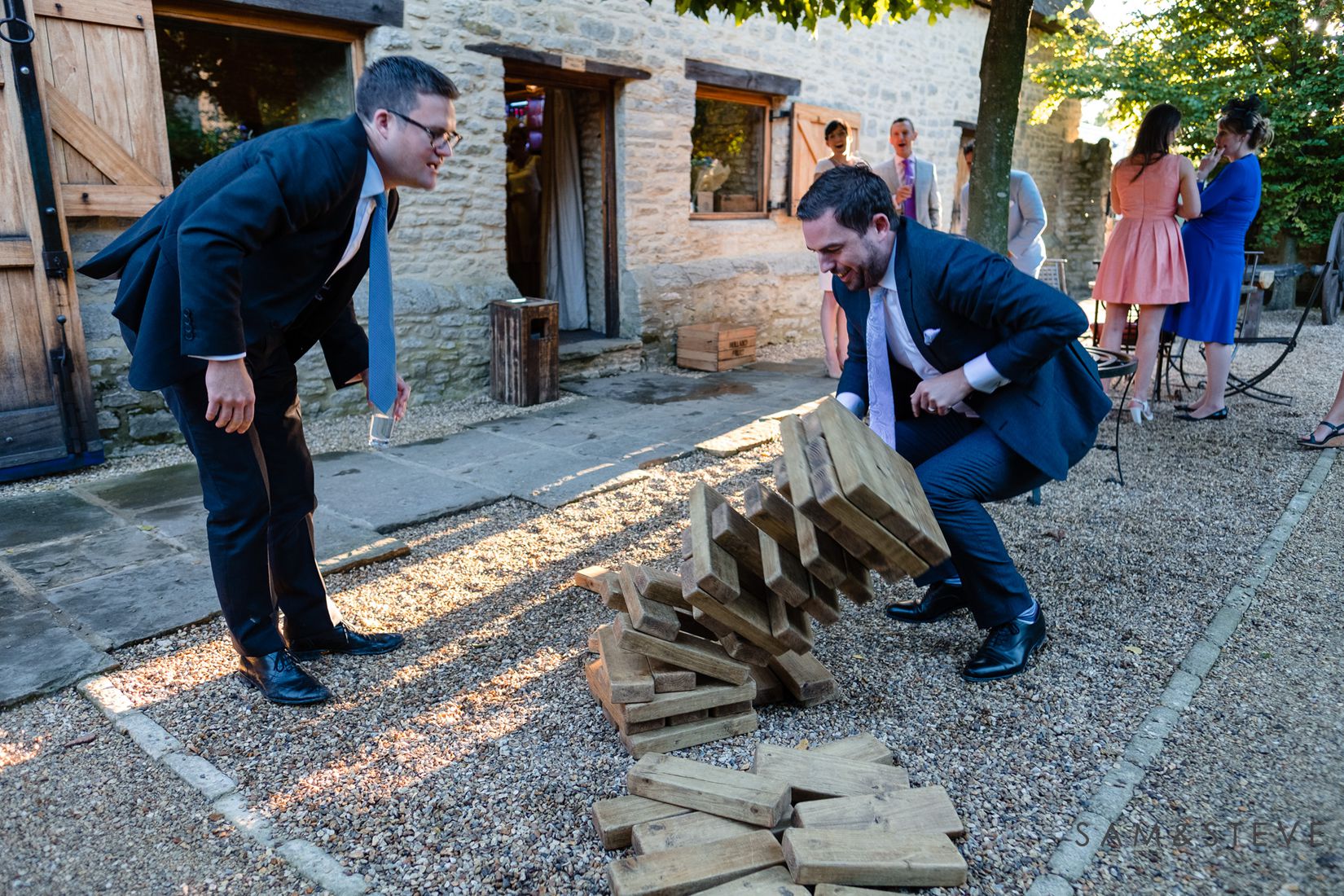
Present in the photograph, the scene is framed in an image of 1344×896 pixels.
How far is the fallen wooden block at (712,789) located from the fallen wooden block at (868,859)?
0.12 meters

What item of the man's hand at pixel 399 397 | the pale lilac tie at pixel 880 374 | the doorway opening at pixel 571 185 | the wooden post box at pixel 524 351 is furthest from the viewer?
the doorway opening at pixel 571 185

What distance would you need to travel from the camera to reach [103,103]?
16.9 feet

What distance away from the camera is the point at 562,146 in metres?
8.58

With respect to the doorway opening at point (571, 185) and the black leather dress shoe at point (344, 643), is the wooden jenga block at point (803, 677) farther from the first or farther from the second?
the doorway opening at point (571, 185)

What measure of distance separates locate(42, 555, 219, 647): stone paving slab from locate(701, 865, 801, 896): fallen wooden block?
2.39 m

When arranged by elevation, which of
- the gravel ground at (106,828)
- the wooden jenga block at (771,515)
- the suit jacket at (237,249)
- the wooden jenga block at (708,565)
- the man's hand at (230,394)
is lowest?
the gravel ground at (106,828)

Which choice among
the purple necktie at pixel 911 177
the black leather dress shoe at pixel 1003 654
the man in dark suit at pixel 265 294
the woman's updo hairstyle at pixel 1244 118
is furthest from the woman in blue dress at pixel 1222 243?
the man in dark suit at pixel 265 294

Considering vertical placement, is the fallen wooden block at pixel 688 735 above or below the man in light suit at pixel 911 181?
below

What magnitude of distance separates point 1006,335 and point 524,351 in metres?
4.68

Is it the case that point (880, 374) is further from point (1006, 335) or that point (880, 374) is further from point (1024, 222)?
point (1024, 222)

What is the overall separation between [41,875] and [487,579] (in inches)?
76.6

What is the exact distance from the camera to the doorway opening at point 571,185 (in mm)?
8359

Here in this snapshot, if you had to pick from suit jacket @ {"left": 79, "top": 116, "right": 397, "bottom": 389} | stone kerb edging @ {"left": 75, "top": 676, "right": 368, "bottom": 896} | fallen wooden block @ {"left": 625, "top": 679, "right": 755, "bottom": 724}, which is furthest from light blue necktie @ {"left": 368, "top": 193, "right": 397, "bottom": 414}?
fallen wooden block @ {"left": 625, "top": 679, "right": 755, "bottom": 724}

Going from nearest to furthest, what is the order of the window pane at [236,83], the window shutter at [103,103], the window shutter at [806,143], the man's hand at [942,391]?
the man's hand at [942,391] → the window shutter at [103,103] → the window pane at [236,83] → the window shutter at [806,143]
